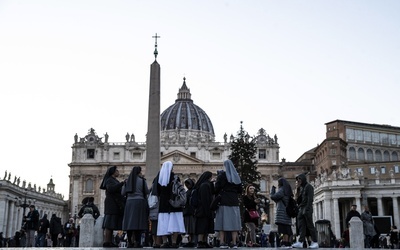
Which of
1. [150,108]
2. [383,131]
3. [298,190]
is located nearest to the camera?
[298,190]

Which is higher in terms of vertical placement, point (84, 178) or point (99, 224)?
point (84, 178)

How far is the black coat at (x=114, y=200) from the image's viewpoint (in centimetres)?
1204

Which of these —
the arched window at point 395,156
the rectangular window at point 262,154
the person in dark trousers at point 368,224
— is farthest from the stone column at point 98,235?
the rectangular window at point 262,154

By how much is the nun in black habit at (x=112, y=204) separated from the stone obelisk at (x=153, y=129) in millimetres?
8889

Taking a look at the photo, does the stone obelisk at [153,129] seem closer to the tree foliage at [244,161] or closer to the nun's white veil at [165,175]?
the nun's white veil at [165,175]

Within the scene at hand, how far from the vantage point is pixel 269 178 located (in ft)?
272

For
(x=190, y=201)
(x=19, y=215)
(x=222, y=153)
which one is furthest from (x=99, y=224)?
(x=222, y=153)

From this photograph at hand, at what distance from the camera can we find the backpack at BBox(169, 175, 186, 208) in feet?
38.7

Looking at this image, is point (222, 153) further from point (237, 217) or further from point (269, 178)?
point (237, 217)

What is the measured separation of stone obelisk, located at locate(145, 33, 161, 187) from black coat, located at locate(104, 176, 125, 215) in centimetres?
892

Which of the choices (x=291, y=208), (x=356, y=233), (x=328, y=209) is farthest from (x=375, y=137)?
(x=291, y=208)

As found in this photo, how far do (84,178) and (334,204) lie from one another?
144ft

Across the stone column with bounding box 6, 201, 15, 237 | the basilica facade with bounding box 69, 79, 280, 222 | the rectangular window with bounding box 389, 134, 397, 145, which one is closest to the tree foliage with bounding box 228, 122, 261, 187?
the stone column with bounding box 6, 201, 15, 237

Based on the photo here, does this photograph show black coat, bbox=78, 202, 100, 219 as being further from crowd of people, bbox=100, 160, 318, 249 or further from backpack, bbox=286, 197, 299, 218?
backpack, bbox=286, 197, 299, 218
